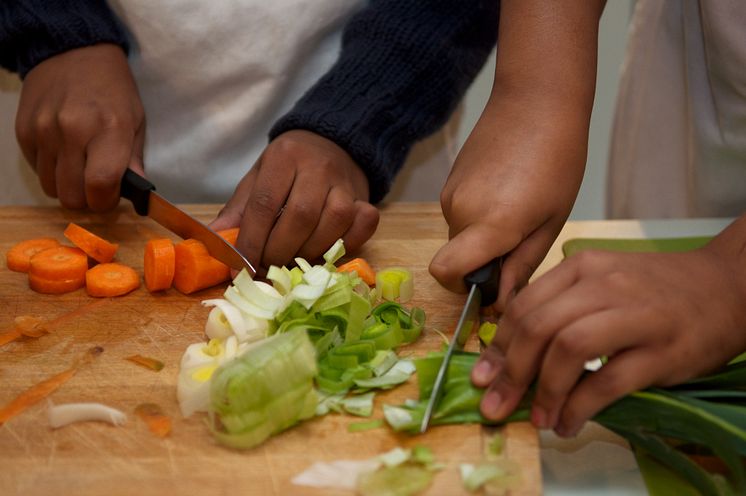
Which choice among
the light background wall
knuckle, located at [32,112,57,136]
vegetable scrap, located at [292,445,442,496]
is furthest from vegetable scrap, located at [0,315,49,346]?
the light background wall

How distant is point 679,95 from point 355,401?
44.0 inches

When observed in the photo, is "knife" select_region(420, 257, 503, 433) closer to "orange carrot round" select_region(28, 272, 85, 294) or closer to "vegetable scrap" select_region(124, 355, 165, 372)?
"vegetable scrap" select_region(124, 355, 165, 372)

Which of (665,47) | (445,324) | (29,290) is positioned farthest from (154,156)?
(665,47)

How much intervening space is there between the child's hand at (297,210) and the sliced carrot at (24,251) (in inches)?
12.3

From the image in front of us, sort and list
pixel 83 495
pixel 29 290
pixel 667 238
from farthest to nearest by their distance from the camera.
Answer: pixel 667 238
pixel 29 290
pixel 83 495

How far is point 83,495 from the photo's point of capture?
1.07 metres

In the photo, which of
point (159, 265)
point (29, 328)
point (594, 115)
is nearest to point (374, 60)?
point (159, 265)

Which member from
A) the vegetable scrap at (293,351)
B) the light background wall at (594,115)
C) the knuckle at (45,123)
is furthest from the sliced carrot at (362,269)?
the light background wall at (594,115)

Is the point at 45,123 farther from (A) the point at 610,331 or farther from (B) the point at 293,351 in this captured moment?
(A) the point at 610,331

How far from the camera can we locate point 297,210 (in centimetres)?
148

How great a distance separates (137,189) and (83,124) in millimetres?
175

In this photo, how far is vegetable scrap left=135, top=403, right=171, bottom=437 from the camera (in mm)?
1165

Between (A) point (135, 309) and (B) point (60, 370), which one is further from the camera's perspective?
(A) point (135, 309)

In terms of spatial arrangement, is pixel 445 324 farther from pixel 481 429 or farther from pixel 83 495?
pixel 83 495
